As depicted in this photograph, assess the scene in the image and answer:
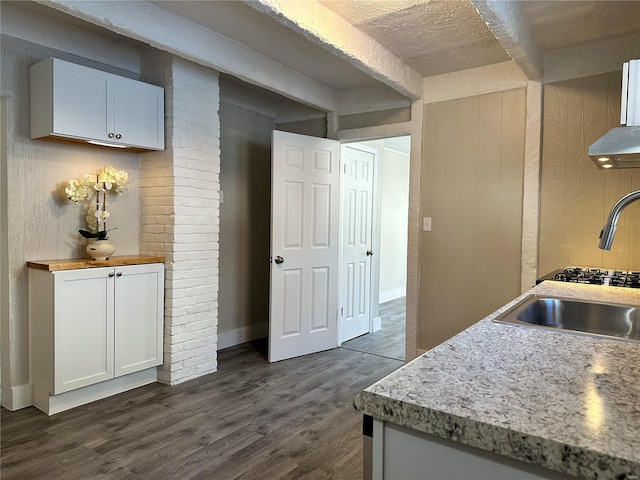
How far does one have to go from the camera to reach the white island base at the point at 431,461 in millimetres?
664

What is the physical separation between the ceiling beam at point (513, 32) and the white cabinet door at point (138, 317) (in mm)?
2574

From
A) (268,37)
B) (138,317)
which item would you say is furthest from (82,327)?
(268,37)

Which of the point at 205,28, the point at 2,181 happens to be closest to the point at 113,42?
the point at 205,28

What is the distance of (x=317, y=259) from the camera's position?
13.4 ft

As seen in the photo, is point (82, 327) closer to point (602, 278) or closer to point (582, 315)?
point (582, 315)

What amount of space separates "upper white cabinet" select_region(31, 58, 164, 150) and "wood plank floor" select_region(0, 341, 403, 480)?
1735mm

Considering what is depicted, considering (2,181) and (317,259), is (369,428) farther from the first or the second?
(317,259)

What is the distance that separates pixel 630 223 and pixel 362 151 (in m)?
2.48

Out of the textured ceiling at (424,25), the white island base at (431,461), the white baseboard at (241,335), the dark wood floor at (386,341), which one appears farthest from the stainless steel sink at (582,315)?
the white baseboard at (241,335)

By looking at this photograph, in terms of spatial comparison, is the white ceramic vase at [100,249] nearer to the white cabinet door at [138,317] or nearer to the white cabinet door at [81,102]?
the white cabinet door at [138,317]

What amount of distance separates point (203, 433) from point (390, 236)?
5072 millimetres

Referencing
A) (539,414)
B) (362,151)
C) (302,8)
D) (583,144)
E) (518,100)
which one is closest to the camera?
(539,414)

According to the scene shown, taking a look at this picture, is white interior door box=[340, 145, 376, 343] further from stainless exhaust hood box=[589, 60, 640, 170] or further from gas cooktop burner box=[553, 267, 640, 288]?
stainless exhaust hood box=[589, 60, 640, 170]

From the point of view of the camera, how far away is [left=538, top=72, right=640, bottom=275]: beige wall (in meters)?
2.91
